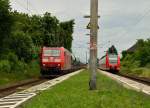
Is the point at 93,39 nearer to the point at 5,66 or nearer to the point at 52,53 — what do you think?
the point at 5,66

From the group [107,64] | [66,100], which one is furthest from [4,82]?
[107,64]

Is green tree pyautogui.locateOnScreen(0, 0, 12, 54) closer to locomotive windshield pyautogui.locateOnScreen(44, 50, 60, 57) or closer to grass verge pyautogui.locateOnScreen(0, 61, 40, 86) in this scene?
grass verge pyautogui.locateOnScreen(0, 61, 40, 86)

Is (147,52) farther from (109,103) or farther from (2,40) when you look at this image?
(109,103)

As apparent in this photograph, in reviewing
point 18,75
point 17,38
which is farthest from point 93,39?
point 17,38

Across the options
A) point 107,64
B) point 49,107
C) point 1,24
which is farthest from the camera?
point 107,64

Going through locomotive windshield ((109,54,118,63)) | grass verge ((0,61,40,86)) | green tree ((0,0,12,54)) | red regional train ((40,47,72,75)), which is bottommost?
grass verge ((0,61,40,86))

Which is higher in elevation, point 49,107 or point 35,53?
point 35,53

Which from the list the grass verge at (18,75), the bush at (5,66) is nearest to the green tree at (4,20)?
the bush at (5,66)

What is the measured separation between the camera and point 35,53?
65.8m

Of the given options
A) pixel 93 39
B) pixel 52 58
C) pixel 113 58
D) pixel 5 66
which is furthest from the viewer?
pixel 113 58

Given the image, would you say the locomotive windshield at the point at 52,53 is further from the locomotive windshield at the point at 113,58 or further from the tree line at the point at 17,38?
the locomotive windshield at the point at 113,58

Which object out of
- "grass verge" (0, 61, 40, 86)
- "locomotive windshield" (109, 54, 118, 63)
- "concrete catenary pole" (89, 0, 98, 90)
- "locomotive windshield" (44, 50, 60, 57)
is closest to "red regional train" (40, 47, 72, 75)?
"locomotive windshield" (44, 50, 60, 57)

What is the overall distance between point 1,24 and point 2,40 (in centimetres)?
190

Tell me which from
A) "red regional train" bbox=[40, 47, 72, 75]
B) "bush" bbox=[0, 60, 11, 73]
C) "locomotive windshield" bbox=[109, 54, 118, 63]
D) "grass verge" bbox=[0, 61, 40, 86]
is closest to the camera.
A: "grass verge" bbox=[0, 61, 40, 86]
